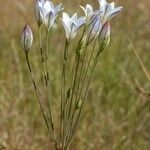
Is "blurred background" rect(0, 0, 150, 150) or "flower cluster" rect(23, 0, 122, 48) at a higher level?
"flower cluster" rect(23, 0, 122, 48)

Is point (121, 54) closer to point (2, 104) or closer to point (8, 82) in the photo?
point (8, 82)

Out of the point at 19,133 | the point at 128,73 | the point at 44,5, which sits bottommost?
the point at 128,73

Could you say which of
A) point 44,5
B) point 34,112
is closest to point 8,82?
point 34,112

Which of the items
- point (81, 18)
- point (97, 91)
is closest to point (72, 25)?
point (81, 18)

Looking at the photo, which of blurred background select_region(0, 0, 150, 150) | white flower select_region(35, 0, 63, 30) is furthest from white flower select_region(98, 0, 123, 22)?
blurred background select_region(0, 0, 150, 150)

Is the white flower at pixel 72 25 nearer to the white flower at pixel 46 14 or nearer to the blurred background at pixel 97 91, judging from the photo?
the white flower at pixel 46 14

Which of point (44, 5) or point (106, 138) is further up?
point (44, 5)

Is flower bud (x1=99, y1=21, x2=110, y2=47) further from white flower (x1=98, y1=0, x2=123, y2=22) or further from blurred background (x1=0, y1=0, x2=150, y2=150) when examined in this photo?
blurred background (x1=0, y1=0, x2=150, y2=150)
